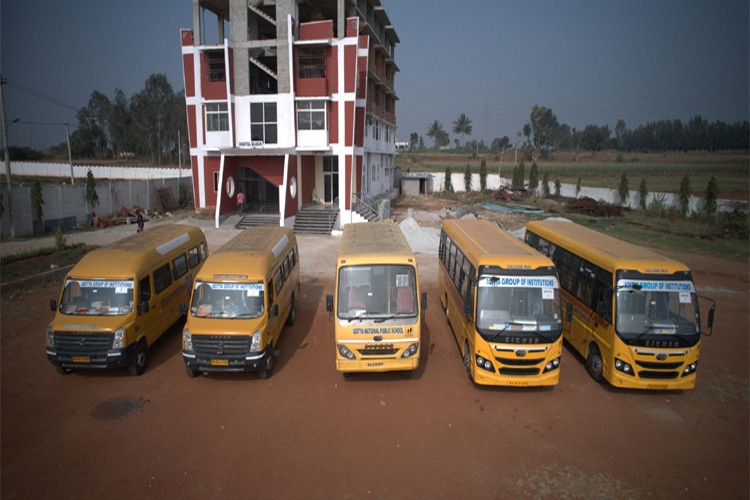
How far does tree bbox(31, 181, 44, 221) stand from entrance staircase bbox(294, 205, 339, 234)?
13.2 meters

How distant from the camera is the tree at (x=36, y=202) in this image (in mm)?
22266

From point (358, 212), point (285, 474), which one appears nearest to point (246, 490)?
point (285, 474)

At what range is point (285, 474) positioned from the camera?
20.9ft

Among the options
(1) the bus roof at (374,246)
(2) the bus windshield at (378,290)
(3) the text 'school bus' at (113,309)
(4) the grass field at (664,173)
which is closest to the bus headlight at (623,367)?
(2) the bus windshield at (378,290)

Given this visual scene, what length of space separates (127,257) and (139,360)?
90.7 inches

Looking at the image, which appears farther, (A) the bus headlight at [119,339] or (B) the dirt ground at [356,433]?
(A) the bus headlight at [119,339]

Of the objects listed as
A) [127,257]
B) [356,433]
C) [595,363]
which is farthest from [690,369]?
[127,257]

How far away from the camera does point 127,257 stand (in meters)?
9.70

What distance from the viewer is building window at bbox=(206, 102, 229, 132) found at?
89.2ft

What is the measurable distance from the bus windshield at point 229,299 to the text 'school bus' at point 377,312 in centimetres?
163

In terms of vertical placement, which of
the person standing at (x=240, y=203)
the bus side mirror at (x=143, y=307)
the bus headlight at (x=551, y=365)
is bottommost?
the bus headlight at (x=551, y=365)

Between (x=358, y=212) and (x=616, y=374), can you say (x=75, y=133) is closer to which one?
(x=358, y=212)

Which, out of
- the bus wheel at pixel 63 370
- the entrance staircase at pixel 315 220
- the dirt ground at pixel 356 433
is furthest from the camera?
the entrance staircase at pixel 315 220

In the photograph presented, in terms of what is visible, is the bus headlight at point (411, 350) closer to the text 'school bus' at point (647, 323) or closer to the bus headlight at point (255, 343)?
the bus headlight at point (255, 343)
